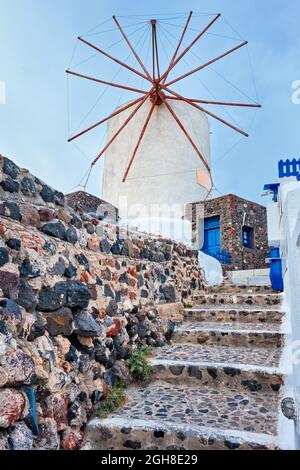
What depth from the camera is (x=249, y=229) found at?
Answer: 13.2 m

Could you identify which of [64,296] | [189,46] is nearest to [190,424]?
[64,296]

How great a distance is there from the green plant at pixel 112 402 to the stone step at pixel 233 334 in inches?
52.3

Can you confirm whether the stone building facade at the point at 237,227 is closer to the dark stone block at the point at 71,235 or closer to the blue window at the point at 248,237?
the blue window at the point at 248,237

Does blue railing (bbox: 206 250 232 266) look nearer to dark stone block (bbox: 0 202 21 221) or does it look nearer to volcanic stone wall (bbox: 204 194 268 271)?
volcanic stone wall (bbox: 204 194 268 271)

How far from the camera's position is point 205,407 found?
95.7 inches

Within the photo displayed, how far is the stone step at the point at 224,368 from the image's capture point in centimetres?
268

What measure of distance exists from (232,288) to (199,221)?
292 inches

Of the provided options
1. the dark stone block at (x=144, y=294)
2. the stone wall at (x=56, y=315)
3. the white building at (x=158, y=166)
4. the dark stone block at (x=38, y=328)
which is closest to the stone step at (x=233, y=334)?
the stone wall at (x=56, y=315)

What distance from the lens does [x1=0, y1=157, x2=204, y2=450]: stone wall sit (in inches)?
68.0

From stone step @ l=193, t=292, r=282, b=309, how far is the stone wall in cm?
187

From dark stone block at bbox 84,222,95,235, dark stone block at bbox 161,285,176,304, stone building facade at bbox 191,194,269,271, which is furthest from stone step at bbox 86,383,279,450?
stone building facade at bbox 191,194,269,271
